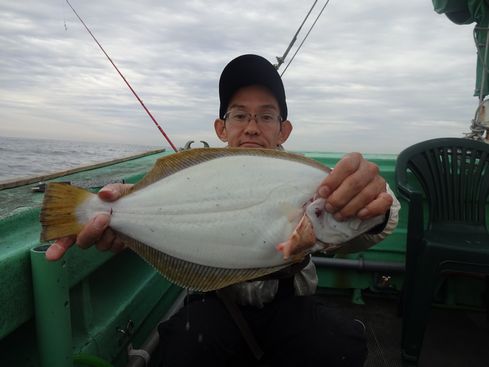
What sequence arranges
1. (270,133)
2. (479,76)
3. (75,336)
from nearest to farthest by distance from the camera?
(75,336)
(270,133)
(479,76)

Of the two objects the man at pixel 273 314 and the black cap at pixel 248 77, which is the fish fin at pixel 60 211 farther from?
the black cap at pixel 248 77

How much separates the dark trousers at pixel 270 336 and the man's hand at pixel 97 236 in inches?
20.9

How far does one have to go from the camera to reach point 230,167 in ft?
4.58

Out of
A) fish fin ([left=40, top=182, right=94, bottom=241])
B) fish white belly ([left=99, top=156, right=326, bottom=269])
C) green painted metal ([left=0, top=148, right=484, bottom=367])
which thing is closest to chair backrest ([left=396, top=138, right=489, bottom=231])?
fish white belly ([left=99, top=156, right=326, bottom=269])

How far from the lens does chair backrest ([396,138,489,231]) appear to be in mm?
2889

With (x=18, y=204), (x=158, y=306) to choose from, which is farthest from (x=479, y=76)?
(x=18, y=204)

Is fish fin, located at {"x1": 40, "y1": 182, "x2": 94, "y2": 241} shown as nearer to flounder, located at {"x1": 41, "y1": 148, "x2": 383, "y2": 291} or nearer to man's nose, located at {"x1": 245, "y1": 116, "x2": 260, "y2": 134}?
flounder, located at {"x1": 41, "y1": 148, "x2": 383, "y2": 291}

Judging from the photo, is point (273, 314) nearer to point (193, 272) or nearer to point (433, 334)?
point (193, 272)

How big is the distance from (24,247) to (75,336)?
597 mm

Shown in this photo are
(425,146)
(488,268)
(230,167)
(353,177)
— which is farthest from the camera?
(425,146)

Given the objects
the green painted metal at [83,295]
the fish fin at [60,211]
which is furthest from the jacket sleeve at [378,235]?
the green painted metal at [83,295]

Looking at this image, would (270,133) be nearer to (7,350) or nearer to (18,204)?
(18,204)

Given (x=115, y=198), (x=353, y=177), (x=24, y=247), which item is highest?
(x=353, y=177)

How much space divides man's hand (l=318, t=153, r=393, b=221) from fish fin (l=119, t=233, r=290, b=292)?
1.03ft
